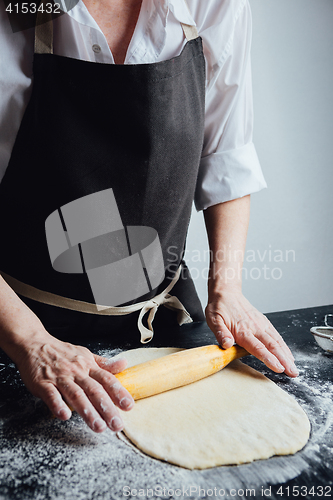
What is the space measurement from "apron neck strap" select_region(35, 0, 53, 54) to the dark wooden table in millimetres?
723

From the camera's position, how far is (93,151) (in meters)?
0.89

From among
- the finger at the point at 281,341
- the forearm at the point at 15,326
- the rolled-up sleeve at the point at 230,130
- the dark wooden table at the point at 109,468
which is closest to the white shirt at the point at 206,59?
the rolled-up sleeve at the point at 230,130

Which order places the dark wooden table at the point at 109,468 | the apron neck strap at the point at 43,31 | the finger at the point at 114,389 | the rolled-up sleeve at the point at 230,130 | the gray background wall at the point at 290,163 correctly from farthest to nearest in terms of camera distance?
the gray background wall at the point at 290,163, the rolled-up sleeve at the point at 230,130, the apron neck strap at the point at 43,31, the finger at the point at 114,389, the dark wooden table at the point at 109,468

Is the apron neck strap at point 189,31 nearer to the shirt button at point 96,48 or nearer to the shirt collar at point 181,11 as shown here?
the shirt collar at point 181,11

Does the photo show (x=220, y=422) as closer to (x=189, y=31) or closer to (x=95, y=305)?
(x=95, y=305)

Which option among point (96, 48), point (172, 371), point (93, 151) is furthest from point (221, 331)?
point (96, 48)

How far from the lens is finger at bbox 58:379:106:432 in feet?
2.10

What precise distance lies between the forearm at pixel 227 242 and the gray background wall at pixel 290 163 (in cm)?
116

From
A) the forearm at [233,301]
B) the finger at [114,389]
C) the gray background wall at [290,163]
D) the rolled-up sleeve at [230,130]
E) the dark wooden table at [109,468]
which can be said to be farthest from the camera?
the gray background wall at [290,163]

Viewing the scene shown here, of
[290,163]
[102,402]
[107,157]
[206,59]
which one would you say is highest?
[206,59]

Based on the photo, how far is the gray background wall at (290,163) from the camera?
236 cm

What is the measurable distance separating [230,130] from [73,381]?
86 cm

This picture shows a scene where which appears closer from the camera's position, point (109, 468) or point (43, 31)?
point (109, 468)

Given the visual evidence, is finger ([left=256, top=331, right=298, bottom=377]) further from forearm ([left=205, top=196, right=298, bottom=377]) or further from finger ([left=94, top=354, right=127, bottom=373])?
finger ([left=94, top=354, right=127, bottom=373])
